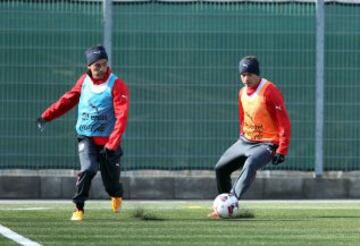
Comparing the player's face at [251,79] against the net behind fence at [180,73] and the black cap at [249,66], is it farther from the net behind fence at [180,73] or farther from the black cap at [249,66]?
the net behind fence at [180,73]

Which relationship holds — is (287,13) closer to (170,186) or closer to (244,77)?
(170,186)

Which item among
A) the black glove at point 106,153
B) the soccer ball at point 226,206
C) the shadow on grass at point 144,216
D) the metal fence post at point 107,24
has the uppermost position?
the metal fence post at point 107,24

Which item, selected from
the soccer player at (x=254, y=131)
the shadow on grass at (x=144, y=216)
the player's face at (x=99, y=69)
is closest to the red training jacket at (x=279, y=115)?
the soccer player at (x=254, y=131)

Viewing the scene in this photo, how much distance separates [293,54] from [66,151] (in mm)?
3793

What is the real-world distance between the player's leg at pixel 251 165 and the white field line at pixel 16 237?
3.40m

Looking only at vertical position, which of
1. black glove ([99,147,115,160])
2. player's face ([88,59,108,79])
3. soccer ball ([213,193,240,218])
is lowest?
soccer ball ([213,193,240,218])

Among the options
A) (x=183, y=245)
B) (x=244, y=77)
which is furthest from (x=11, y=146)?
(x=183, y=245)

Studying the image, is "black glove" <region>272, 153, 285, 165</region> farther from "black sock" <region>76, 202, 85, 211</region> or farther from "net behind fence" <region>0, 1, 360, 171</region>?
"net behind fence" <region>0, 1, 360, 171</region>

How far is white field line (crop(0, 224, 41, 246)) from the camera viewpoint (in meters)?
11.5

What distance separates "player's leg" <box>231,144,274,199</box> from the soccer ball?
20 cm

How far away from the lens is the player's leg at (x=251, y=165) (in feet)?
52.3

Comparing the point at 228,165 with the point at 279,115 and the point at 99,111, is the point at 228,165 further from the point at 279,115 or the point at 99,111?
the point at 99,111

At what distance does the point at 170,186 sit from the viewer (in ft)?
71.6

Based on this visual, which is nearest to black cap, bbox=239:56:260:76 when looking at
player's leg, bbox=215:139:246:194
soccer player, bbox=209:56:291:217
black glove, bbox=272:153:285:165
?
soccer player, bbox=209:56:291:217
